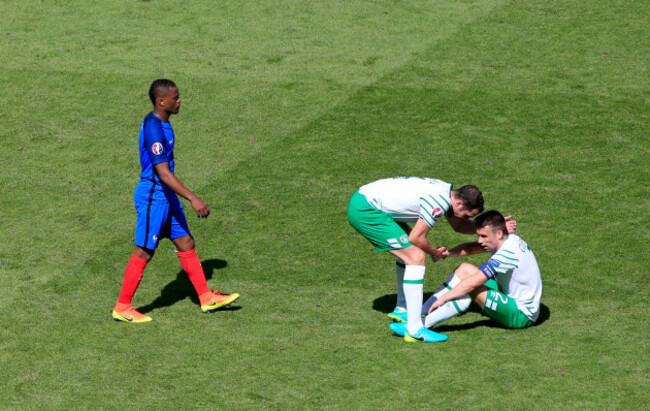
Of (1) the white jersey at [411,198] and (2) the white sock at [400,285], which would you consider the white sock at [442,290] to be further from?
(1) the white jersey at [411,198]

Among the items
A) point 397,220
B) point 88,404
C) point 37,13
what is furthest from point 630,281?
point 37,13

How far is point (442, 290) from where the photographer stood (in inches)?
353

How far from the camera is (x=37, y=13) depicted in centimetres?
1795

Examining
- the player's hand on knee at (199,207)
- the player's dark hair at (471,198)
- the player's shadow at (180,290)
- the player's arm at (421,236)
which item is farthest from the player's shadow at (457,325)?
the player's hand on knee at (199,207)

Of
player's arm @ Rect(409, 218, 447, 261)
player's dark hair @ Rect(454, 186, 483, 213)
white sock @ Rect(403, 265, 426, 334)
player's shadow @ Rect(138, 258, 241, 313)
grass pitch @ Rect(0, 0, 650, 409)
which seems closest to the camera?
grass pitch @ Rect(0, 0, 650, 409)

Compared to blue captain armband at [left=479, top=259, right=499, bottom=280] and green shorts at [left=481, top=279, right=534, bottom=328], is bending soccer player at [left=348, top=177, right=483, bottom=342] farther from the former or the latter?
green shorts at [left=481, top=279, right=534, bottom=328]

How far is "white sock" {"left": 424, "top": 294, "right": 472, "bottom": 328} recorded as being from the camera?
8453 millimetres

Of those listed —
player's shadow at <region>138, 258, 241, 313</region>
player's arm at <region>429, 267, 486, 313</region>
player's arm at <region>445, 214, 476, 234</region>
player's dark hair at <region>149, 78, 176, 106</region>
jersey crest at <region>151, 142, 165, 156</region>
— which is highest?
player's dark hair at <region>149, 78, 176, 106</region>

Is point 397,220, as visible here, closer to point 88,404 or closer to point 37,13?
point 88,404

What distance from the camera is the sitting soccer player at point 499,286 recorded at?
27.3 feet

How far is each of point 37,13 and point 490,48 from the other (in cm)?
896

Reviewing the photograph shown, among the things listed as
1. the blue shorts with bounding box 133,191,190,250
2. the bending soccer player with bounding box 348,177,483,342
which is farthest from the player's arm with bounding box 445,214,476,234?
the blue shorts with bounding box 133,191,190,250

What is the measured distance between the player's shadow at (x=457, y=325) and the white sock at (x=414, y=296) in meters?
0.42

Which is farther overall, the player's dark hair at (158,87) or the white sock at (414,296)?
the player's dark hair at (158,87)
